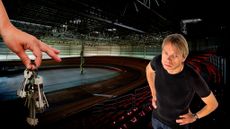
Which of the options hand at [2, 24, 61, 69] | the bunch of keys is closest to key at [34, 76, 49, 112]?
the bunch of keys

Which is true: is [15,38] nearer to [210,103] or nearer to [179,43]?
[179,43]

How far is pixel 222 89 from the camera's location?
6.47 metres

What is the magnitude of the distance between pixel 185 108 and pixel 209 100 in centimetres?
22

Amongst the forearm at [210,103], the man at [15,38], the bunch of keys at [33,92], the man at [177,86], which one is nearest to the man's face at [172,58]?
the man at [177,86]

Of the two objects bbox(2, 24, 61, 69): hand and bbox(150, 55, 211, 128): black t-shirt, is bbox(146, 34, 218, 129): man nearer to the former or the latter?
bbox(150, 55, 211, 128): black t-shirt

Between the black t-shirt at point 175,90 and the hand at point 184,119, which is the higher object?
the black t-shirt at point 175,90

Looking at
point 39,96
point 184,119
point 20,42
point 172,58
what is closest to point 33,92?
point 39,96

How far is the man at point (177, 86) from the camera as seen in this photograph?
5.86 feet

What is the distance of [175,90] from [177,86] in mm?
40

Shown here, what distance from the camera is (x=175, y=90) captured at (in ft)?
6.03

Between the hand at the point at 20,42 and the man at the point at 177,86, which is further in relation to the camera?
the man at the point at 177,86

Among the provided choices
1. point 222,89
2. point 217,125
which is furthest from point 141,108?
point 222,89

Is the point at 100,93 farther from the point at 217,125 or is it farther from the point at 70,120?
the point at 217,125

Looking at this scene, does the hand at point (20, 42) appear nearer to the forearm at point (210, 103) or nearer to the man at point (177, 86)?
the man at point (177, 86)
